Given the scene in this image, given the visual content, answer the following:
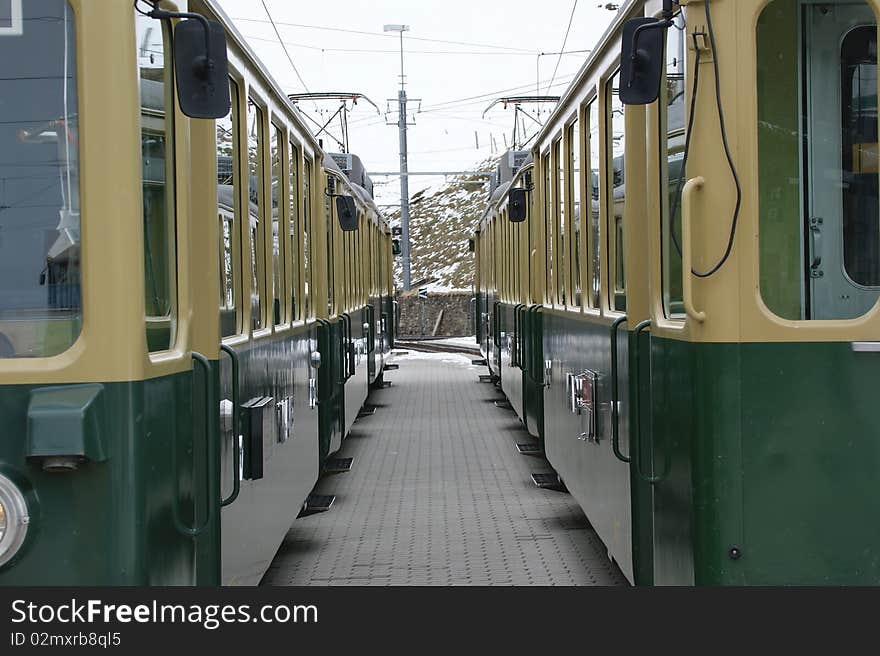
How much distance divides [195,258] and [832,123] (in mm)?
2161

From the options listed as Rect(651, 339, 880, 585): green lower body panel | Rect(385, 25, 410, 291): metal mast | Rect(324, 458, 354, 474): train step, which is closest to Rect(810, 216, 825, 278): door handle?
Rect(651, 339, 880, 585): green lower body panel

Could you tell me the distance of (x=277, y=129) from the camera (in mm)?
5980

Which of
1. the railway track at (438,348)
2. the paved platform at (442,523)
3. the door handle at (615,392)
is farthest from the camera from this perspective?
the railway track at (438,348)

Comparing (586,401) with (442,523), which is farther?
(442,523)

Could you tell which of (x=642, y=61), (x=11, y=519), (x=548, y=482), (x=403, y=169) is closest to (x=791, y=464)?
(x=642, y=61)

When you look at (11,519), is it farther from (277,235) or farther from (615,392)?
(277,235)

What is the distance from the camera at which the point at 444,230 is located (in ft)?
325

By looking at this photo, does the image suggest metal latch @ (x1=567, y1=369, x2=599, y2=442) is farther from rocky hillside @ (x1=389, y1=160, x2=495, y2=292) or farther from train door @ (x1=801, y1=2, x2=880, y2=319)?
rocky hillside @ (x1=389, y1=160, x2=495, y2=292)

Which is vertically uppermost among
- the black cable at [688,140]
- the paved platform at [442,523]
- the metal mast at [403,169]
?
the metal mast at [403,169]

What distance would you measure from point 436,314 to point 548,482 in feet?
104

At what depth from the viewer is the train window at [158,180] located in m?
3.19

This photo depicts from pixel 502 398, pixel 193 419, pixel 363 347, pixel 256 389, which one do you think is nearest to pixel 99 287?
pixel 193 419

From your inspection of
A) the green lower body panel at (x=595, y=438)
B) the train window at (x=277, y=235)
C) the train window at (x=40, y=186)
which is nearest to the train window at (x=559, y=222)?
the green lower body panel at (x=595, y=438)

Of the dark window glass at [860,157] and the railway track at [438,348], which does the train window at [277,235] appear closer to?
the dark window glass at [860,157]
